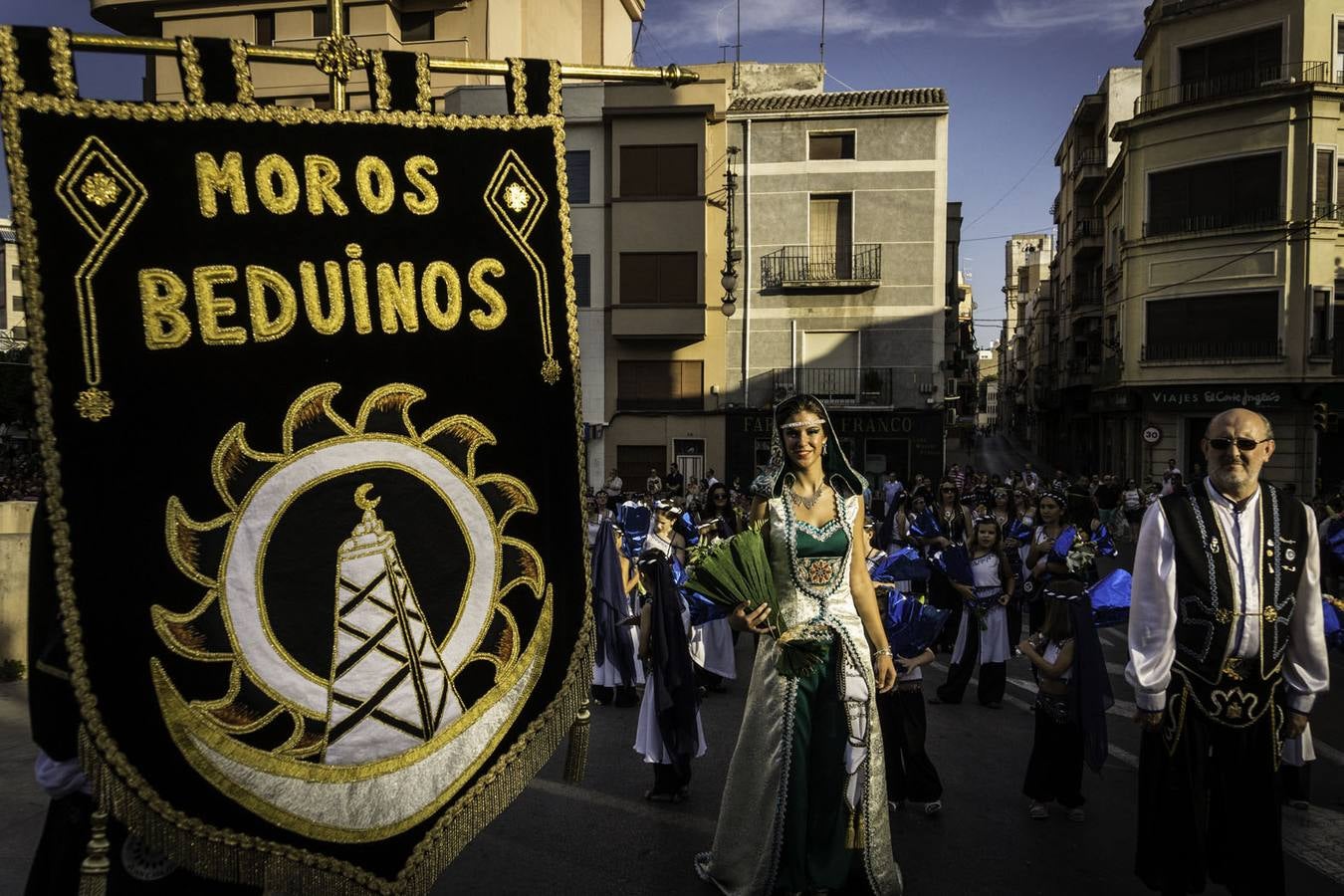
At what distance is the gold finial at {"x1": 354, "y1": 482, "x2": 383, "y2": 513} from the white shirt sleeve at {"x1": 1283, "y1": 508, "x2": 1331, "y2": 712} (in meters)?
3.99

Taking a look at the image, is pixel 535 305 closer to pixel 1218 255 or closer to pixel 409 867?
pixel 409 867

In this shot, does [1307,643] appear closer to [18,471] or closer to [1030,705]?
[1030,705]

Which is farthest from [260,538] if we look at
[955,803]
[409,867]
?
[955,803]

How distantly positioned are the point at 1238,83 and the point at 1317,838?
90.9ft

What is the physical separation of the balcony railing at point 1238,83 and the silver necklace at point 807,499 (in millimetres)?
27833

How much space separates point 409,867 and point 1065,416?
1887 inches

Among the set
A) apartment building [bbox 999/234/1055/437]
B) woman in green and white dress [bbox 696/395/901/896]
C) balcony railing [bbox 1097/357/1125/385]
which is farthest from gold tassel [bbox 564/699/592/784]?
apartment building [bbox 999/234/1055/437]

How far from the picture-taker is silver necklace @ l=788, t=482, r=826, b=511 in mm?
4660

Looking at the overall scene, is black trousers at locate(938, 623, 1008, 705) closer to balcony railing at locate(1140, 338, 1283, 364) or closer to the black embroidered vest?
the black embroidered vest

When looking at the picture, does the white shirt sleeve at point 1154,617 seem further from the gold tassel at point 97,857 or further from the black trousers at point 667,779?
the gold tassel at point 97,857

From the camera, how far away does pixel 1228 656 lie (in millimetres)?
4117

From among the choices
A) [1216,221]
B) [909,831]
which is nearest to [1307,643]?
[909,831]

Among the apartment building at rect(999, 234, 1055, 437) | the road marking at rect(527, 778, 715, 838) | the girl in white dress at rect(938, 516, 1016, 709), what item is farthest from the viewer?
the apartment building at rect(999, 234, 1055, 437)

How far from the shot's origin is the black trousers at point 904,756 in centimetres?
592
